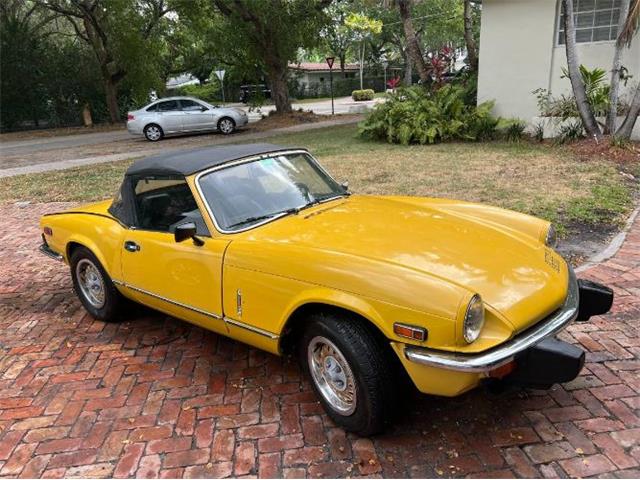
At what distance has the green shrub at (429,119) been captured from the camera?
13.2 meters

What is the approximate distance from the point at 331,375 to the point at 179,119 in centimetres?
1769

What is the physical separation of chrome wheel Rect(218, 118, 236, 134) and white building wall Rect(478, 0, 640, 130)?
9143 millimetres

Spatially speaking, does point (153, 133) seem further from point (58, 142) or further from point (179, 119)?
point (58, 142)

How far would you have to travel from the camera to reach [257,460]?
2.72 meters

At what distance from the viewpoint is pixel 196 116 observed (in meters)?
19.2

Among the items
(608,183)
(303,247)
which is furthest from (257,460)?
(608,183)

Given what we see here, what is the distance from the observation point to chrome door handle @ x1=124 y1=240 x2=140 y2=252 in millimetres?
3816

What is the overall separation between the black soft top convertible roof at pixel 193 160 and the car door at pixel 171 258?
0.06 meters

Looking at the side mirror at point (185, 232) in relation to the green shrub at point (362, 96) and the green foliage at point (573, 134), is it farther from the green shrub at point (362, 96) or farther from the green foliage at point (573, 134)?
the green shrub at point (362, 96)

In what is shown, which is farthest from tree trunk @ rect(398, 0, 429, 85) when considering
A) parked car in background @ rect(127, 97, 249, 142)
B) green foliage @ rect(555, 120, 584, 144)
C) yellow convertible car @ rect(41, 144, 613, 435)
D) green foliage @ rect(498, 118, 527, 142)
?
yellow convertible car @ rect(41, 144, 613, 435)

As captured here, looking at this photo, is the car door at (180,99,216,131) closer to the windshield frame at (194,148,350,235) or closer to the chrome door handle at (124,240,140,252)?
the windshield frame at (194,148,350,235)

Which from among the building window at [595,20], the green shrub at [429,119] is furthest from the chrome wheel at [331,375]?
the building window at [595,20]

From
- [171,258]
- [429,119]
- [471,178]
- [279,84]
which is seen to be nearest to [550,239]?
[171,258]

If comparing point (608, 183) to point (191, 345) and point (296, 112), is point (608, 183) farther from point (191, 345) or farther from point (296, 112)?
point (296, 112)
